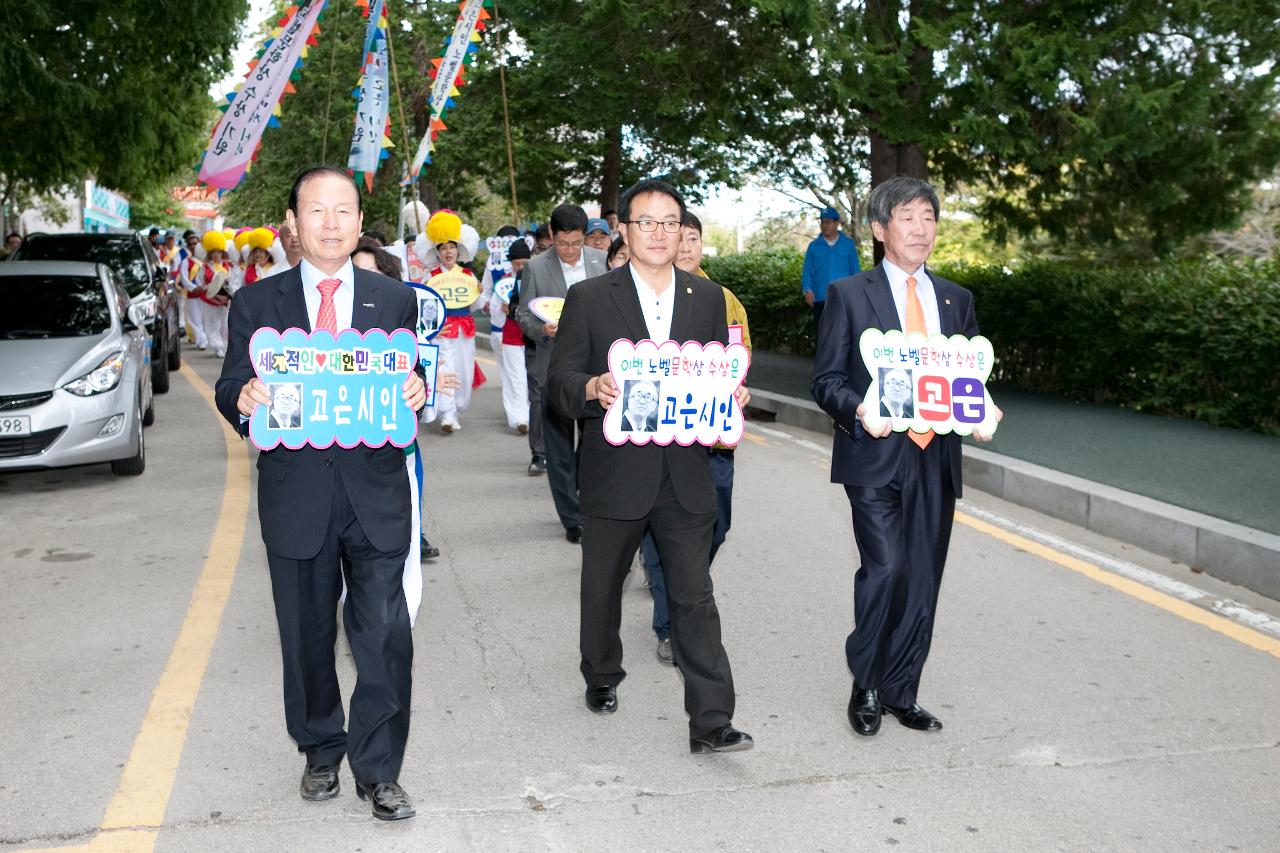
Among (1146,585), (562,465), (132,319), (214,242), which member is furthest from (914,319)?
(214,242)

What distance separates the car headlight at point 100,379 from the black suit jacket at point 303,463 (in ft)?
21.1

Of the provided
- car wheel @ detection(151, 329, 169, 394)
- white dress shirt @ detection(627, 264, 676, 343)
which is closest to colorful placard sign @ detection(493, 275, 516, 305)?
white dress shirt @ detection(627, 264, 676, 343)

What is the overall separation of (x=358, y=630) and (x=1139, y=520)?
207 inches

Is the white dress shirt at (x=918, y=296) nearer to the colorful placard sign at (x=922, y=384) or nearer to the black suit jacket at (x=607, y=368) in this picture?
the colorful placard sign at (x=922, y=384)

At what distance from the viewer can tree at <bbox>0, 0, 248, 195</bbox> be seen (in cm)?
1658

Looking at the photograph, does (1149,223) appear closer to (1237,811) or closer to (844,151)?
(844,151)

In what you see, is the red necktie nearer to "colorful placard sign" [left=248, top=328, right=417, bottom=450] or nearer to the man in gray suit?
"colorful placard sign" [left=248, top=328, right=417, bottom=450]

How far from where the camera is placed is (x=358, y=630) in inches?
167

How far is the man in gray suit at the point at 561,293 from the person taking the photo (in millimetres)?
8156

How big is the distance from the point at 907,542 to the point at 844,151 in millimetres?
12466

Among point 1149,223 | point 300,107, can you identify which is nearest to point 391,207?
point 300,107

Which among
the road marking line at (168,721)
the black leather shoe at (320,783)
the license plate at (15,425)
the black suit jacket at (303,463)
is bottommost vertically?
the road marking line at (168,721)

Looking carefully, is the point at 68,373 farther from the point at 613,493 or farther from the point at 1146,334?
the point at 1146,334

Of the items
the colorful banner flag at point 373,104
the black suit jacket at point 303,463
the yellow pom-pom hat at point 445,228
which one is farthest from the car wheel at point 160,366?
the black suit jacket at point 303,463
